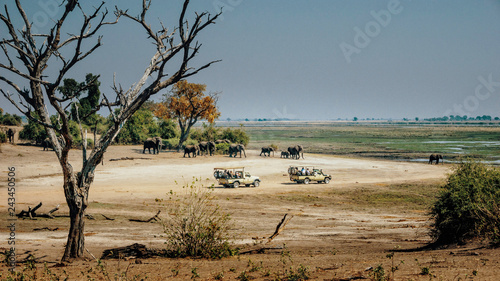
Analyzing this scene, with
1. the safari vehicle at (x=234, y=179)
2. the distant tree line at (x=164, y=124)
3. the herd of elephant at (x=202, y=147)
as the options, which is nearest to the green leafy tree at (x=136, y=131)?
the distant tree line at (x=164, y=124)

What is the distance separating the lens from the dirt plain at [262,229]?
34.4ft

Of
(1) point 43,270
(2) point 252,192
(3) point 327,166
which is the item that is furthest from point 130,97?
(3) point 327,166

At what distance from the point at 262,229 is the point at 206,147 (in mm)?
40844

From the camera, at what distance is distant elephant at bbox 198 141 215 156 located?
2313 inches

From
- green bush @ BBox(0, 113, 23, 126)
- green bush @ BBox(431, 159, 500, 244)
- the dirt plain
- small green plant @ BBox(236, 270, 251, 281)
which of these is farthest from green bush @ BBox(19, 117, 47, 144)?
small green plant @ BBox(236, 270, 251, 281)

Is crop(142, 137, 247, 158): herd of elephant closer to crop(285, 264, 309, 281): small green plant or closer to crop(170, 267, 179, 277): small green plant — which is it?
crop(170, 267, 179, 277): small green plant

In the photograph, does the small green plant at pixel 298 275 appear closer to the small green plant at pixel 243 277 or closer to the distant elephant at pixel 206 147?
the small green plant at pixel 243 277

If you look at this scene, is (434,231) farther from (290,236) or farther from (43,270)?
(43,270)

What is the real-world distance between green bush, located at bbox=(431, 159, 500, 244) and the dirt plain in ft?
2.78

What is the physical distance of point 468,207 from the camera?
1430cm

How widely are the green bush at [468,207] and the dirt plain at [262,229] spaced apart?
848 millimetres

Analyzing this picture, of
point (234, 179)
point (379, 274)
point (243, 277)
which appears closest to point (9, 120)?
point (234, 179)

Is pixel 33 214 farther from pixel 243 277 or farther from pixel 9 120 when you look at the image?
pixel 9 120

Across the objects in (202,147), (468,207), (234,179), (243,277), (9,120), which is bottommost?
(243,277)
